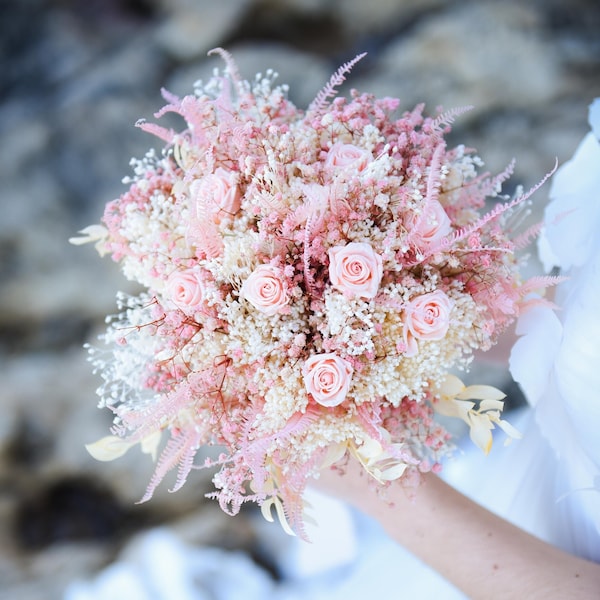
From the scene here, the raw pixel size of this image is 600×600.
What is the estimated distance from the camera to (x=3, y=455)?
74.5 inches

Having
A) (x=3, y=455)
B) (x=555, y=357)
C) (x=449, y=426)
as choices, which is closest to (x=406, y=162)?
(x=555, y=357)

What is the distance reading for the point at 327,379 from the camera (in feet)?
2.23

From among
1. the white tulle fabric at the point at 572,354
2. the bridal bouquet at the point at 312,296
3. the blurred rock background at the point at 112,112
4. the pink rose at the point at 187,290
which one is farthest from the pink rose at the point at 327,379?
the blurred rock background at the point at 112,112

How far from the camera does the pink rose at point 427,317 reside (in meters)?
0.69

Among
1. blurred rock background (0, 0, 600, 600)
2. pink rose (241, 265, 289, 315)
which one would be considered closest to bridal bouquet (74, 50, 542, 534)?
pink rose (241, 265, 289, 315)

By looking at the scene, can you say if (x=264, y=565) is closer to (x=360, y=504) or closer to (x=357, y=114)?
(x=360, y=504)

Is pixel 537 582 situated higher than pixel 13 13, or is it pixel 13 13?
pixel 13 13

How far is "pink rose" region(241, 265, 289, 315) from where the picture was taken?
678 mm

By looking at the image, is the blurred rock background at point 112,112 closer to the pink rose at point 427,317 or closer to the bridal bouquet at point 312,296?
the bridal bouquet at point 312,296

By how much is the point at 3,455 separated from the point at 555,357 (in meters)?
1.70

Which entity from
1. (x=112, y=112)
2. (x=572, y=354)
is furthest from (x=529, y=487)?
(x=112, y=112)

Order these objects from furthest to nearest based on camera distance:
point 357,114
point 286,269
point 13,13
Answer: point 13,13 → point 357,114 → point 286,269

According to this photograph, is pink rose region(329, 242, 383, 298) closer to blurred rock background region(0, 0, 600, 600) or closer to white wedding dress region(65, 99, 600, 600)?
white wedding dress region(65, 99, 600, 600)

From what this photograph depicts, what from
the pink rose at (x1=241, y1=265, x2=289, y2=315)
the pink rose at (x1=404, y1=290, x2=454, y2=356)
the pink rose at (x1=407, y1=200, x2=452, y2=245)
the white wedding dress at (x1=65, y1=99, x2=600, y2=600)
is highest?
the pink rose at (x1=407, y1=200, x2=452, y2=245)
